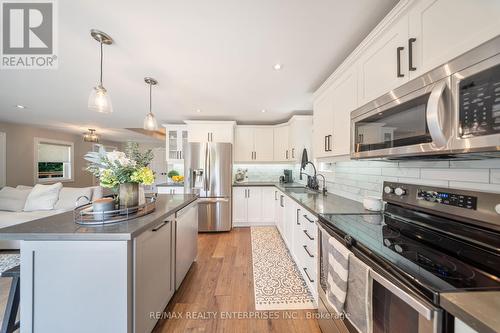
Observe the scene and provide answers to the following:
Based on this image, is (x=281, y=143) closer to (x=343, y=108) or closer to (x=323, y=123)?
(x=323, y=123)

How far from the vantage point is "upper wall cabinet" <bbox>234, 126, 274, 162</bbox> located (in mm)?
4344

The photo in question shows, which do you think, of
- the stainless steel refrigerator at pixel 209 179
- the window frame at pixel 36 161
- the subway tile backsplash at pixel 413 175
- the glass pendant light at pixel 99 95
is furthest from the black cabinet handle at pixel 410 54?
the window frame at pixel 36 161

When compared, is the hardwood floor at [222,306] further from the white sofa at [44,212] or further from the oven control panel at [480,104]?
the white sofa at [44,212]

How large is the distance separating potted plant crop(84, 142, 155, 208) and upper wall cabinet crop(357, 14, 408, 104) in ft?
6.16

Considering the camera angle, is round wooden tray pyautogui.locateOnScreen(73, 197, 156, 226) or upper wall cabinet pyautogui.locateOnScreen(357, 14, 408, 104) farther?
round wooden tray pyautogui.locateOnScreen(73, 197, 156, 226)

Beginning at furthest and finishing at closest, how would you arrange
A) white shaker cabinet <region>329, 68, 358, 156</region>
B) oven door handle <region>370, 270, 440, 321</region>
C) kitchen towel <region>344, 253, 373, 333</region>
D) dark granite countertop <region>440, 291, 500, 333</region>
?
white shaker cabinet <region>329, 68, 358, 156</region>, kitchen towel <region>344, 253, 373, 333</region>, oven door handle <region>370, 270, 440, 321</region>, dark granite countertop <region>440, 291, 500, 333</region>

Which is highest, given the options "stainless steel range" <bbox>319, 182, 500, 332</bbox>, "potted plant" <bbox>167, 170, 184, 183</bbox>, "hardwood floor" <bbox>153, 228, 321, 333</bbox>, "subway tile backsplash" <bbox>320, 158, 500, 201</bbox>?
"subway tile backsplash" <bbox>320, 158, 500, 201</bbox>

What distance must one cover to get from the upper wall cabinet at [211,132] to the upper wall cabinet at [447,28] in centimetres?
331

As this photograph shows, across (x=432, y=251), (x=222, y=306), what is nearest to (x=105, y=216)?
(x=222, y=306)

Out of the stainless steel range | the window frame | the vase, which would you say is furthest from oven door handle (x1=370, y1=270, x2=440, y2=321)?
the window frame

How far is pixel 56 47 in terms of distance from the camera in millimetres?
1720

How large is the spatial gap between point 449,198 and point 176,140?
4606mm

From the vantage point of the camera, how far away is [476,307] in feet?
1.70

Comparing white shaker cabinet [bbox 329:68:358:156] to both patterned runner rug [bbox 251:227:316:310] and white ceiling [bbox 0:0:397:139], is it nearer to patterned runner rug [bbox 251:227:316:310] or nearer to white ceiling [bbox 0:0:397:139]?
white ceiling [bbox 0:0:397:139]
